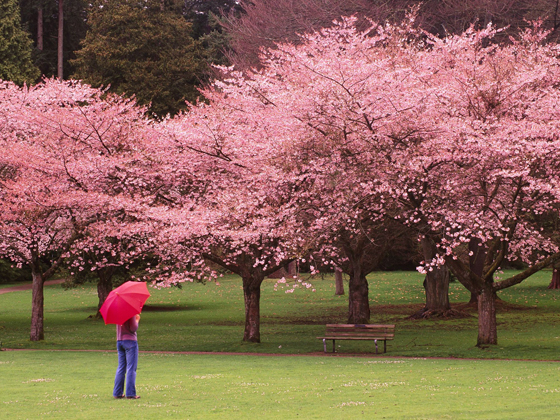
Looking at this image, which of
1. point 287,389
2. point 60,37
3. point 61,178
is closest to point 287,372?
point 287,389

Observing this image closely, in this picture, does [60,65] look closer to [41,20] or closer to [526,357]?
[41,20]

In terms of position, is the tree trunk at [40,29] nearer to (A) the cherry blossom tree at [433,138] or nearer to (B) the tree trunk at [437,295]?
(B) the tree trunk at [437,295]

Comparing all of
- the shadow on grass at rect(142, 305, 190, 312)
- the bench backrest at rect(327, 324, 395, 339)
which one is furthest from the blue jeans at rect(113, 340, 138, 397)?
the shadow on grass at rect(142, 305, 190, 312)

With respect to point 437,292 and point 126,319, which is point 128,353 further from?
point 437,292

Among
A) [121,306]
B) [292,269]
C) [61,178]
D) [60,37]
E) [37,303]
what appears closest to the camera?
[121,306]

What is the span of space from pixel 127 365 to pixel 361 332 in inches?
382

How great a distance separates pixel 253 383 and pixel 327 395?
2143mm

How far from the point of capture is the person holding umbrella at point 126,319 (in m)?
10.8

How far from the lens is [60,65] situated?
57.8 m

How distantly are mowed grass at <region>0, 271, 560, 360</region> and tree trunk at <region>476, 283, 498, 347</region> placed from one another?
40 cm

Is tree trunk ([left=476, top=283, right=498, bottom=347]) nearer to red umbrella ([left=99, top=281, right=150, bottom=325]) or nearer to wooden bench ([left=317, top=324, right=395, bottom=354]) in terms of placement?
wooden bench ([left=317, top=324, right=395, bottom=354])

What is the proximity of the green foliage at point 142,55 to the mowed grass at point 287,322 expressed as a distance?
15.1 metres

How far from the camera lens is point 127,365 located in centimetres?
1119

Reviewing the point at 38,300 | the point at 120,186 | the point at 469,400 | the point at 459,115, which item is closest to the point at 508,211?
the point at 459,115
